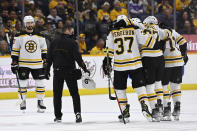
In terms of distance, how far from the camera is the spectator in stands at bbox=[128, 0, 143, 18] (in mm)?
13961

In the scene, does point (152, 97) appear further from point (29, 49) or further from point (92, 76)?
point (92, 76)

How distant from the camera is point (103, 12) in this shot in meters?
14.2

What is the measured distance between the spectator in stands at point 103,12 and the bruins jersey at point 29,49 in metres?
4.77

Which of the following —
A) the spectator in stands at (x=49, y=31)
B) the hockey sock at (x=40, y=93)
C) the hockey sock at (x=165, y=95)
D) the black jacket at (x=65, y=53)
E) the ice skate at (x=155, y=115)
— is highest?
the black jacket at (x=65, y=53)

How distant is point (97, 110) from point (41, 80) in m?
1.21

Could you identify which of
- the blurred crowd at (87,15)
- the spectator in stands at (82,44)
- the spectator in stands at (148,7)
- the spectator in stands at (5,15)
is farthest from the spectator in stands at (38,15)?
the spectator in stands at (148,7)

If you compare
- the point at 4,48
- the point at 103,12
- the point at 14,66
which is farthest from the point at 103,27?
the point at 14,66

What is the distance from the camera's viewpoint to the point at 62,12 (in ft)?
44.8

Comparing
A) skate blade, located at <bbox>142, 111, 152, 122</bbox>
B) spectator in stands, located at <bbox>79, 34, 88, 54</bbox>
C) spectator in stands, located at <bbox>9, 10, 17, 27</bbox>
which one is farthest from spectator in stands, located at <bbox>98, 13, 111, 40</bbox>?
skate blade, located at <bbox>142, 111, 152, 122</bbox>

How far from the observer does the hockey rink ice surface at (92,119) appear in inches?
267

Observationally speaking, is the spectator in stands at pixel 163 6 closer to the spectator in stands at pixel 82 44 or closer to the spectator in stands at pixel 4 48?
the spectator in stands at pixel 82 44

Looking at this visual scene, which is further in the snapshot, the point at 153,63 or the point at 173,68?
the point at 173,68

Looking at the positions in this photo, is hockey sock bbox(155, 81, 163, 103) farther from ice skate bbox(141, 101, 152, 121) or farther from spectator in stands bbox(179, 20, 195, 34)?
spectator in stands bbox(179, 20, 195, 34)

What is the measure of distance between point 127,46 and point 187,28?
7.49 m
